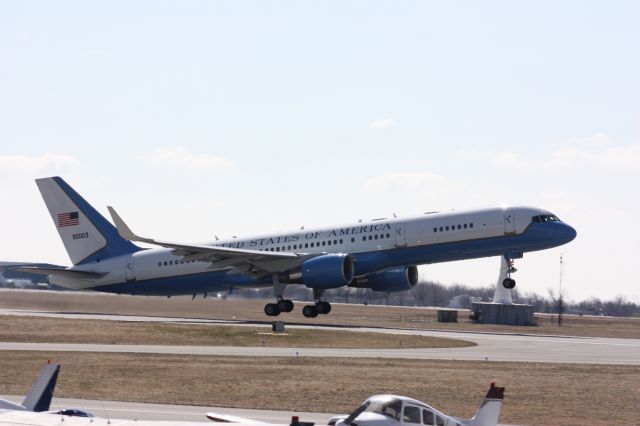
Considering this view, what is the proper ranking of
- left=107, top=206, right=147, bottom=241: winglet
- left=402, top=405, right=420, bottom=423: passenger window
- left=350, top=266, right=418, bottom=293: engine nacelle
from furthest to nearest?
left=350, top=266, right=418, bottom=293: engine nacelle, left=107, top=206, right=147, bottom=241: winglet, left=402, top=405, right=420, bottom=423: passenger window

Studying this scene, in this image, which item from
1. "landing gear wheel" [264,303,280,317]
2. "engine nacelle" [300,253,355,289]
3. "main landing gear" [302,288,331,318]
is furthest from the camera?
"landing gear wheel" [264,303,280,317]

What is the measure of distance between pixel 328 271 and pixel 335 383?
21.6 m

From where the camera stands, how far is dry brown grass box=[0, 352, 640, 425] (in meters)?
33.4

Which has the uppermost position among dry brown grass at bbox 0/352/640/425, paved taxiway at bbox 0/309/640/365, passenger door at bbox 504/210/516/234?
passenger door at bbox 504/210/516/234

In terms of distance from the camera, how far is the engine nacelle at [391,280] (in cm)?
6412

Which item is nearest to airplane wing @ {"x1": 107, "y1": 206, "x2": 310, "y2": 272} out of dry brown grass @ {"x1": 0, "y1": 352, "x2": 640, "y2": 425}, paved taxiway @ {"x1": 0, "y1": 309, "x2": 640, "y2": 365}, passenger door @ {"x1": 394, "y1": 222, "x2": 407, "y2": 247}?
passenger door @ {"x1": 394, "y1": 222, "x2": 407, "y2": 247}

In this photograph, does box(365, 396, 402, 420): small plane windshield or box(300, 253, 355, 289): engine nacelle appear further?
box(300, 253, 355, 289): engine nacelle

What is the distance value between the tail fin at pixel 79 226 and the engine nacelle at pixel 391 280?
52.9 ft

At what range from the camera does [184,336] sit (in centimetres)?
5847

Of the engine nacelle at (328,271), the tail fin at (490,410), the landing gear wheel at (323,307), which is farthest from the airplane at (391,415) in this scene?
the landing gear wheel at (323,307)

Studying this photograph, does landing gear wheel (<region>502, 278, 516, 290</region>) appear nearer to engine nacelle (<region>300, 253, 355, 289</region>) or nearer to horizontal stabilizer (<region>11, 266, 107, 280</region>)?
engine nacelle (<region>300, 253, 355, 289</region>)

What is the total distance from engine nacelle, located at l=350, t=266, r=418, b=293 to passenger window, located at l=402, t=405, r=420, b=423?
138 feet

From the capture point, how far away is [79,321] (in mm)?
64812

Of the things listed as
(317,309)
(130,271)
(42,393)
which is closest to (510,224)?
(317,309)
